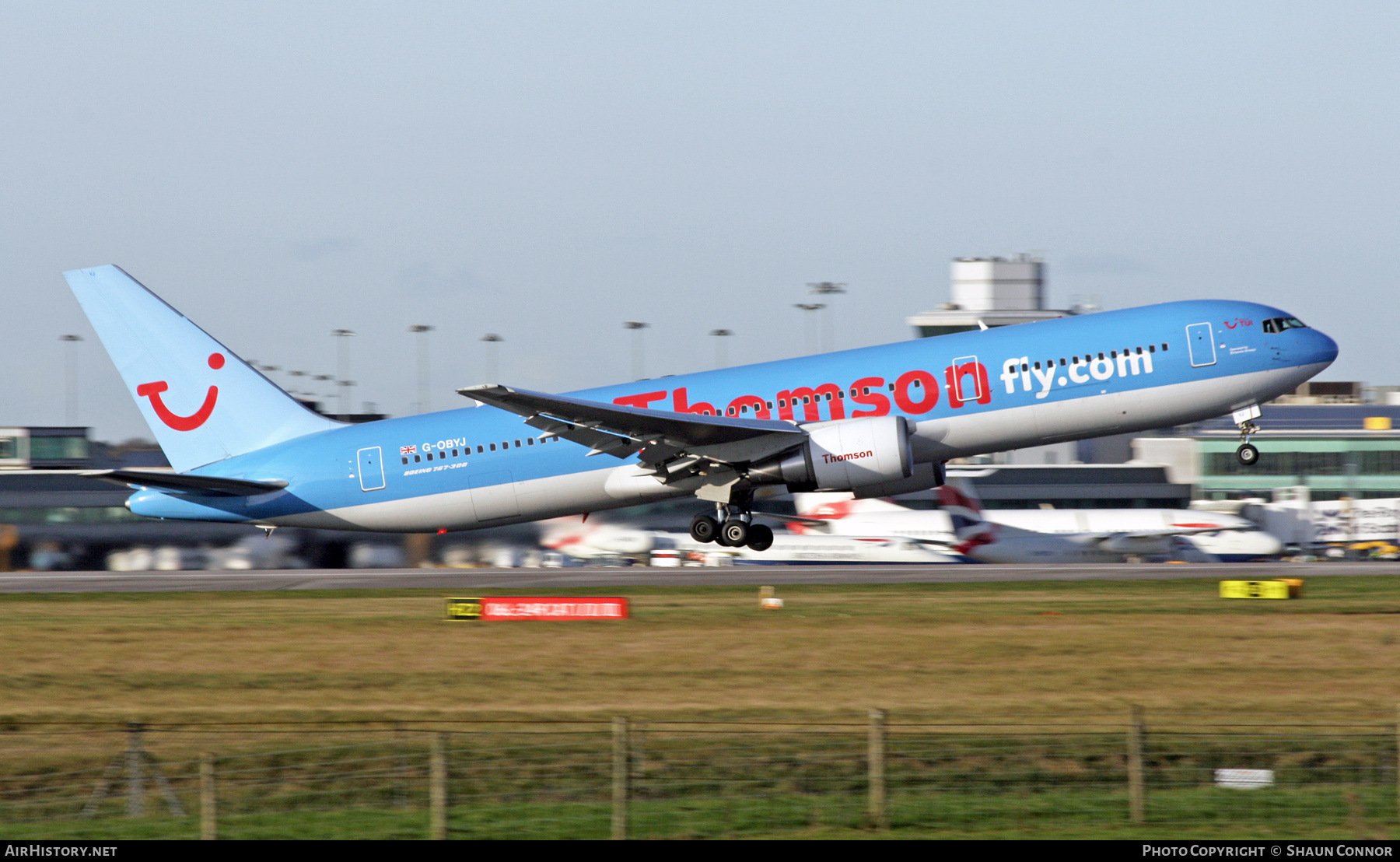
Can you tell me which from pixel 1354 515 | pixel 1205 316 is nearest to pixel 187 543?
pixel 1205 316

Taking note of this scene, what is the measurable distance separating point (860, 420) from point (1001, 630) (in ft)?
19.7

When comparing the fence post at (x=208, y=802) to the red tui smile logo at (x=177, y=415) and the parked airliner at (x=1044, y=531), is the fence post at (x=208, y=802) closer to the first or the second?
the red tui smile logo at (x=177, y=415)

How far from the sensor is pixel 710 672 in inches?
942

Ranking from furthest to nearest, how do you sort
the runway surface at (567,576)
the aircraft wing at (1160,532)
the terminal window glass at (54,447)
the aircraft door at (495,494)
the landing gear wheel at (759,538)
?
1. the terminal window glass at (54,447)
2. the aircraft wing at (1160,532)
3. the runway surface at (567,576)
4. the aircraft door at (495,494)
5. the landing gear wheel at (759,538)

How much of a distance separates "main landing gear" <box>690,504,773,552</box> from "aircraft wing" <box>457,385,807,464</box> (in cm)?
208

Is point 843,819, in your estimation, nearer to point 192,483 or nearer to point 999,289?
point 192,483

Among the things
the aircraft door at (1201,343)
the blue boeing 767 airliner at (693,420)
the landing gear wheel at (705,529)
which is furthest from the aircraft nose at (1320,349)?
the landing gear wheel at (705,529)

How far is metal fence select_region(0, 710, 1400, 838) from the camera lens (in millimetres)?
14219

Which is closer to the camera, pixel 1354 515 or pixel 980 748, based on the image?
pixel 980 748

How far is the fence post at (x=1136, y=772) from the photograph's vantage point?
1384 centimetres

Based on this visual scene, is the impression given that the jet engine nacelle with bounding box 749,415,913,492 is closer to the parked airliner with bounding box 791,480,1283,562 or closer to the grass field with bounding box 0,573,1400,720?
the grass field with bounding box 0,573,1400,720

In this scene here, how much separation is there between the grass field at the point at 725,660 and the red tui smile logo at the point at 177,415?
5.83 metres

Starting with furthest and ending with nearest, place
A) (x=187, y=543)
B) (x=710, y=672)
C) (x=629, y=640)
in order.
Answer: (x=187, y=543) < (x=629, y=640) < (x=710, y=672)
